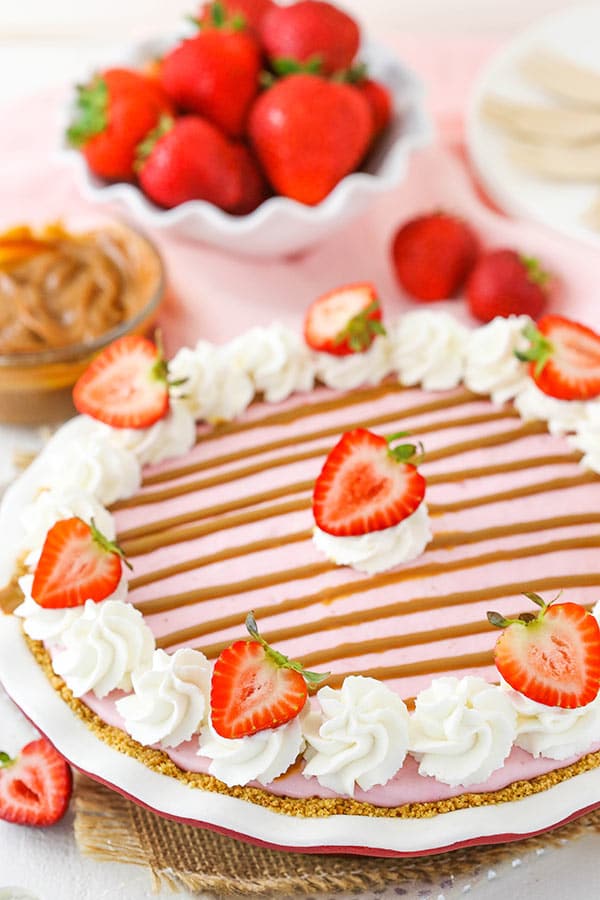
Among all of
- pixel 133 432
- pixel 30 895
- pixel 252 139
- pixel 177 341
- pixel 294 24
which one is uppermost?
pixel 294 24

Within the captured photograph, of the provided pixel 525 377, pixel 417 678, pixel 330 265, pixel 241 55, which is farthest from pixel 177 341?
pixel 417 678

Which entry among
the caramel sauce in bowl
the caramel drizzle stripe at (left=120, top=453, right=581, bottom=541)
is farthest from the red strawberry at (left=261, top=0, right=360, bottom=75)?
the caramel drizzle stripe at (left=120, top=453, right=581, bottom=541)

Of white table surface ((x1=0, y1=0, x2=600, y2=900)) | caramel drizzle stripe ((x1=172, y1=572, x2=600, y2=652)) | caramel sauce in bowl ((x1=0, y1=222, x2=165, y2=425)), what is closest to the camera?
caramel drizzle stripe ((x1=172, y1=572, x2=600, y2=652))

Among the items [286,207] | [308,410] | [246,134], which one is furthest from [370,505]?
[246,134]

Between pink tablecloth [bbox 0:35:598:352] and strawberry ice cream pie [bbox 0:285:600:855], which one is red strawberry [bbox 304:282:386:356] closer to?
strawberry ice cream pie [bbox 0:285:600:855]

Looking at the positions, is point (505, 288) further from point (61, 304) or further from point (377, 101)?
point (61, 304)

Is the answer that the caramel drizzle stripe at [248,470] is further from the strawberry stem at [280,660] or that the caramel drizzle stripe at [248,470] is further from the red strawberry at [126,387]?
the strawberry stem at [280,660]

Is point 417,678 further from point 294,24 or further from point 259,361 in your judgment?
point 294,24
